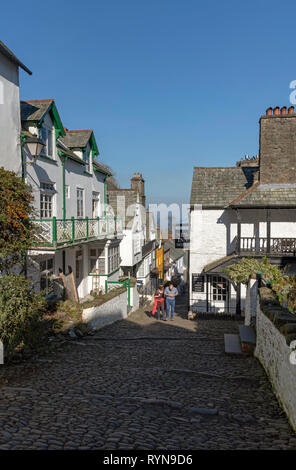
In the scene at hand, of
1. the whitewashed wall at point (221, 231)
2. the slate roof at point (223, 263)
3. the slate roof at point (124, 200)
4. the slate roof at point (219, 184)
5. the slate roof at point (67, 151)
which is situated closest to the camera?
the slate roof at point (67, 151)

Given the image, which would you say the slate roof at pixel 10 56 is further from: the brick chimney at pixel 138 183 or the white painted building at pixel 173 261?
the white painted building at pixel 173 261

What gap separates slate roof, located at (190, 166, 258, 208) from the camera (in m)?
19.9

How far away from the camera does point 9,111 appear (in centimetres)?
1112

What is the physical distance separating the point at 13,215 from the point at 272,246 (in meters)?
13.6

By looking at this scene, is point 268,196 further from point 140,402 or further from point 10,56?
point 140,402

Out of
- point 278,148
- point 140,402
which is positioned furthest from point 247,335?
point 278,148

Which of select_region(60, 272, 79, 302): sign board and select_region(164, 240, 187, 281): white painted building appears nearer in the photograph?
select_region(60, 272, 79, 302): sign board

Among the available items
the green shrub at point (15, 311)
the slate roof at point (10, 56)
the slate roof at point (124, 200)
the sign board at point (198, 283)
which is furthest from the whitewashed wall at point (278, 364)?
→ the slate roof at point (124, 200)

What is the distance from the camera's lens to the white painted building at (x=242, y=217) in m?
18.1

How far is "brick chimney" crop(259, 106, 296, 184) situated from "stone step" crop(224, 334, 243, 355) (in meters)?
11.0

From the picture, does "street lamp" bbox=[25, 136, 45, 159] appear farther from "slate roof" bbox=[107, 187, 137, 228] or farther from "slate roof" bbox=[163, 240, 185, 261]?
"slate roof" bbox=[163, 240, 185, 261]

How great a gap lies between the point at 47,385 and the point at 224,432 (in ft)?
10.8

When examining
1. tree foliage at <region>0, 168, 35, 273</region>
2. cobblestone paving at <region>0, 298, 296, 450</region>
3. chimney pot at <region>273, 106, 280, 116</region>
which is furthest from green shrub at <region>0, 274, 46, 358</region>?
chimney pot at <region>273, 106, 280, 116</region>

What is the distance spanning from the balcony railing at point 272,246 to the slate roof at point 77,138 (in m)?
9.40
